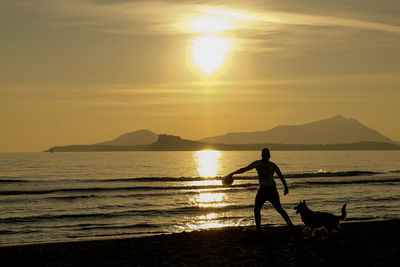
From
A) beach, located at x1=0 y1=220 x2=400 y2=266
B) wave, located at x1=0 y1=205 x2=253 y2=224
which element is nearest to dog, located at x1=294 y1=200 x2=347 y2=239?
beach, located at x1=0 y1=220 x2=400 y2=266

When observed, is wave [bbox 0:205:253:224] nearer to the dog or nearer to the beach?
the beach

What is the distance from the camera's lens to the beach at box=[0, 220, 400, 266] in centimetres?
1132

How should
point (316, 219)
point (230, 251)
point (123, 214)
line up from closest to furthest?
point (230, 251) → point (316, 219) → point (123, 214)

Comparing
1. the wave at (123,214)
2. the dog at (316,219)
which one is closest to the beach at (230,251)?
the dog at (316,219)

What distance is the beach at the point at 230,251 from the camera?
11320 mm

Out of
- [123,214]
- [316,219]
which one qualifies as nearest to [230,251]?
[316,219]

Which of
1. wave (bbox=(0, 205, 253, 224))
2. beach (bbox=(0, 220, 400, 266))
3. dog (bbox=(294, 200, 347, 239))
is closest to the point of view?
beach (bbox=(0, 220, 400, 266))

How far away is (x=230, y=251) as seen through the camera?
12.4 metres

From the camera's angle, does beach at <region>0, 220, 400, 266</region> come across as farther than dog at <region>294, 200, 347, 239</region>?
No

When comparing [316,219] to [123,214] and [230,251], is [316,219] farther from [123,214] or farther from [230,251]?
[123,214]

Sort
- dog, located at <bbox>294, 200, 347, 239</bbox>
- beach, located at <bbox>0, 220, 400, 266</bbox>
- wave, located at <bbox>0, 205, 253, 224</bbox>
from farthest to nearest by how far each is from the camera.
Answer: wave, located at <bbox>0, 205, 253, 224</bbox> → dog, located at <bbox>294, 200, 347, 239</bbox> → beach, located at <bbox>0, 220, 400, 266</bbox>

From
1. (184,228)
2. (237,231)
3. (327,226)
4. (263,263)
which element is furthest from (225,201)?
(263,263)

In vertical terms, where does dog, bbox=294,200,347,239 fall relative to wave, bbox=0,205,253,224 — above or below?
below

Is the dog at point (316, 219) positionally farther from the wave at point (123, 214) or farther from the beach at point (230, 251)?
the wave at point (123, 214)
